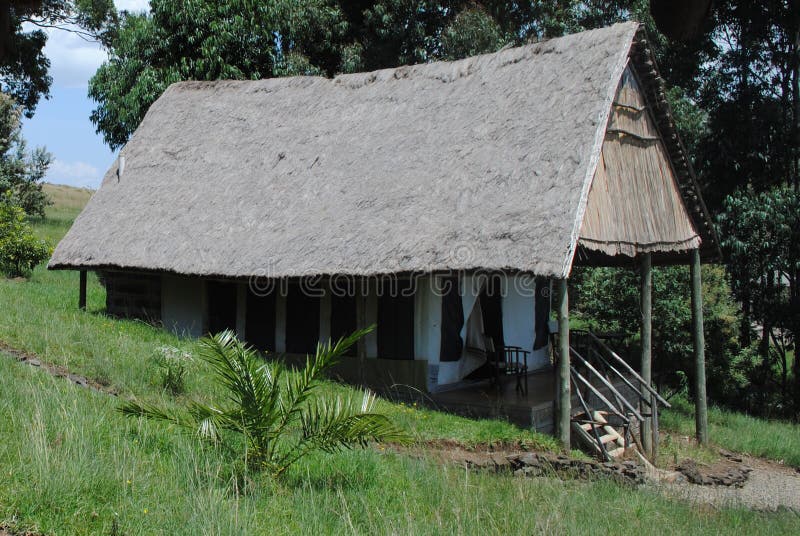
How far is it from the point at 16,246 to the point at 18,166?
8.55 metres

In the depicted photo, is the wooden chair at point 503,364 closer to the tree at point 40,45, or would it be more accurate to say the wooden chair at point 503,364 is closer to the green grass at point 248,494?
the green grass at point 248,494

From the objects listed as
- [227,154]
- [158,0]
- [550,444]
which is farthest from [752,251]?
[158,0]

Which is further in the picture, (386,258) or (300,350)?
(300,350)

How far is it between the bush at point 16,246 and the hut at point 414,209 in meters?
3.35

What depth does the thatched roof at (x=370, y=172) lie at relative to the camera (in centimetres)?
981

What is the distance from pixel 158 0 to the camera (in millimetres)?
18969

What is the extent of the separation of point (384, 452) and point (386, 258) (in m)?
3.16

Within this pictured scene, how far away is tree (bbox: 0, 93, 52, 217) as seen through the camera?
2376 centimetres

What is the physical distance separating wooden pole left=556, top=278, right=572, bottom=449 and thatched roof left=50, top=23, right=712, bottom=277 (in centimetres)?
63

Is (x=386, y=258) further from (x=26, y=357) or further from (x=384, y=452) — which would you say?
(x=26, y=357)

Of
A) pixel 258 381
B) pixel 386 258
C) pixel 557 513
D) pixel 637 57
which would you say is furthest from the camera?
pixel 637 57

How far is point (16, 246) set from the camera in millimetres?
17016

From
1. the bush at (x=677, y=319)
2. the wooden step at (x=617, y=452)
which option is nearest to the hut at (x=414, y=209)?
the wooden step at (x=617, y=452)

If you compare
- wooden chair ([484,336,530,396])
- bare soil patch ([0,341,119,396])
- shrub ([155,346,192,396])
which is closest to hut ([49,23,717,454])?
wooden chair ([484,336,530,396])
